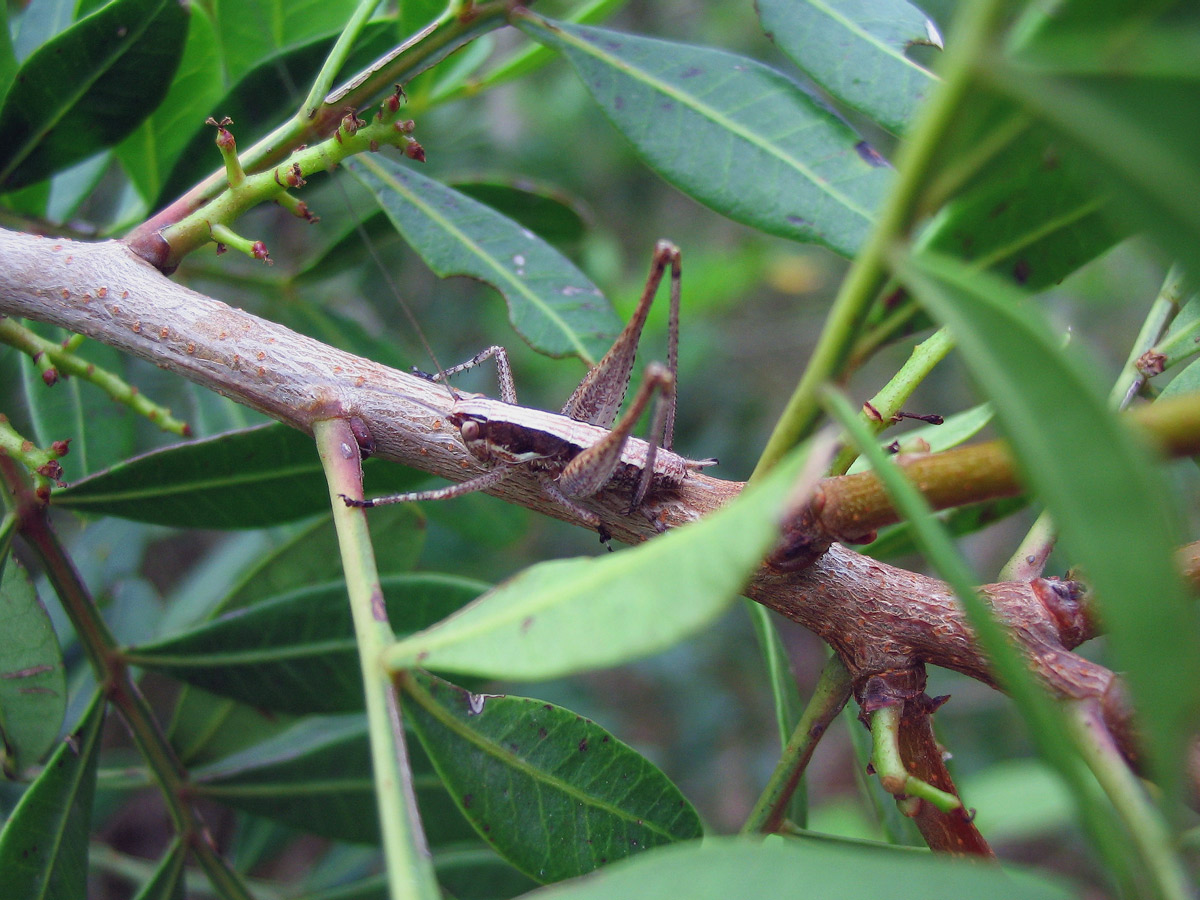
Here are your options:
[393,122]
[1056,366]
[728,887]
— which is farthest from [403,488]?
[1056,366]

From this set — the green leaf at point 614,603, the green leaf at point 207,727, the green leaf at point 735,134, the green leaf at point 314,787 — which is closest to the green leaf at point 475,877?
the green leaf at point 314,787

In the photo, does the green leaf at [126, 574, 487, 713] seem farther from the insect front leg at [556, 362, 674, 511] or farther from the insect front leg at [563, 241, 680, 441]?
the insect front leg at [563, 241, 680, 441]

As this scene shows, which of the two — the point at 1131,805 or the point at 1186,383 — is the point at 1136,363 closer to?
the point at 1186,383

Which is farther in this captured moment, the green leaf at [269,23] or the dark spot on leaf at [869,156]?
the green leaf at [269,23]

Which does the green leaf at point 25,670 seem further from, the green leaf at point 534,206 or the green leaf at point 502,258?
the green leaf at point 534,206

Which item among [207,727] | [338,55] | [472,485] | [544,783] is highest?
[338,55]

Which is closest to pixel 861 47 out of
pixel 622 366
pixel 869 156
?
pixel 869 156
